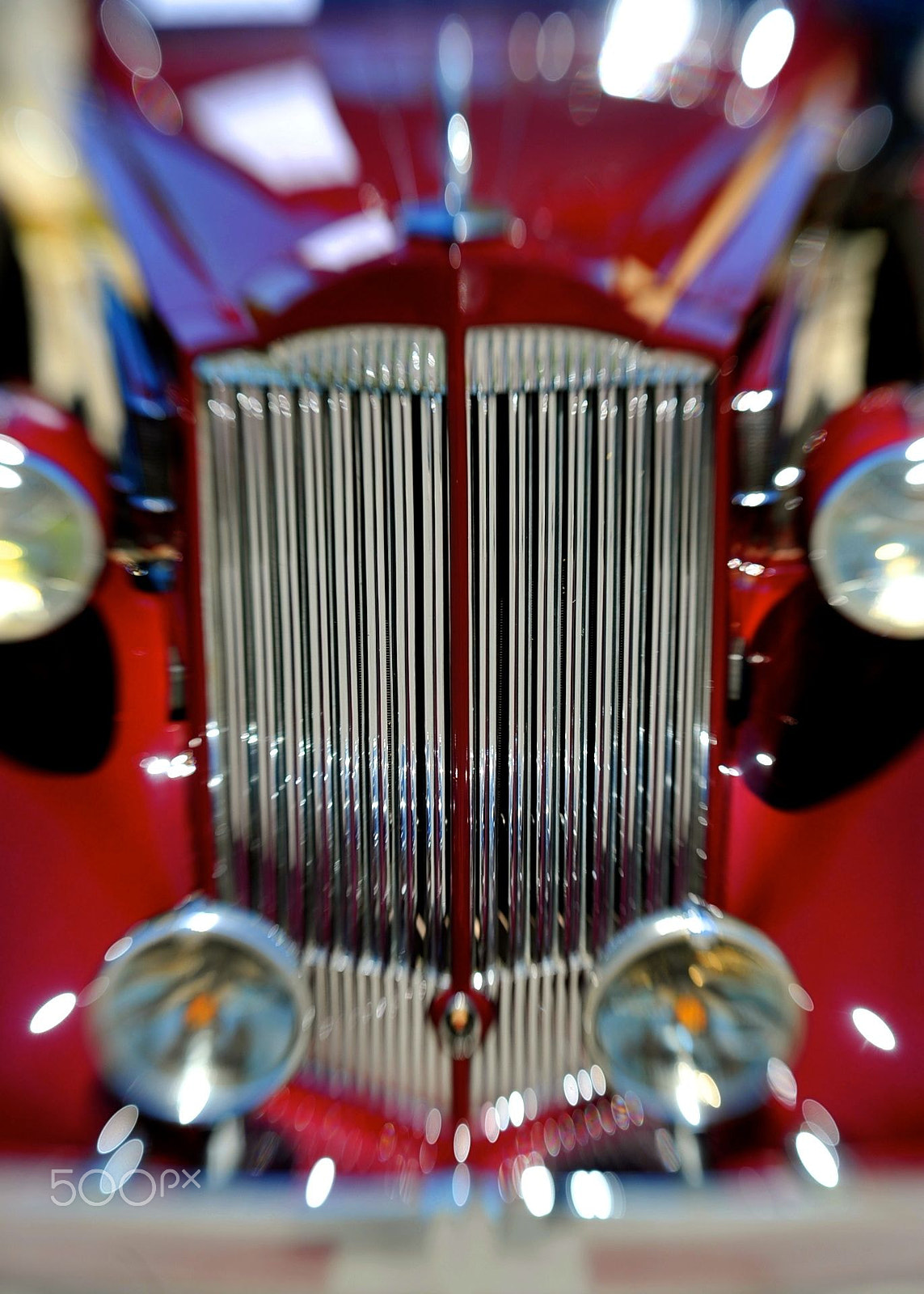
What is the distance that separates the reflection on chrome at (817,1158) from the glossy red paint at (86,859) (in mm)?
712

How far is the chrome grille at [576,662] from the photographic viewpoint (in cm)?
96

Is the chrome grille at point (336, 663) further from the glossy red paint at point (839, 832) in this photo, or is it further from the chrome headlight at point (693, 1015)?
the glossy red paint at point (839, 832)

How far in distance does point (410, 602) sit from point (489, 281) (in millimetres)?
348

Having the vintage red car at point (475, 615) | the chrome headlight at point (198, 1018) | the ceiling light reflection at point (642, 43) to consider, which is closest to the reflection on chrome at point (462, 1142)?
the vintage red car at point (475, 615)

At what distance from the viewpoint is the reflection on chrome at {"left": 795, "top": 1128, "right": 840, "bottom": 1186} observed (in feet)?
2.81

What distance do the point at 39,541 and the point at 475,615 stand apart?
0.46 metres

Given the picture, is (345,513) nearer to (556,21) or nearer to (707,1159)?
(556,21)

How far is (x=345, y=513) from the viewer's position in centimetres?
99

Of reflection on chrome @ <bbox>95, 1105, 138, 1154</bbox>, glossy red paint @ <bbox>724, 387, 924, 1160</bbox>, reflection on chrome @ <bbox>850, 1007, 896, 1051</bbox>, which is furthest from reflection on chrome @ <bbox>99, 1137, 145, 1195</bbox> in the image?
reflection on chrome @ <bbox>850, 1007, 896, 1051</bbox>

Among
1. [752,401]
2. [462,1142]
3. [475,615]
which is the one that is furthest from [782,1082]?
[752,401]

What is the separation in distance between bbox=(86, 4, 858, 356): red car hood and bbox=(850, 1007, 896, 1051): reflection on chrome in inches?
30.0

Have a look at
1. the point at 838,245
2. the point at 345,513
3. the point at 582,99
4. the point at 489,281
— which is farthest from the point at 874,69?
the point at 345,513

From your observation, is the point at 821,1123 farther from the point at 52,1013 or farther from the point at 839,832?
the point at 52,1013

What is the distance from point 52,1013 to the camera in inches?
37.4
